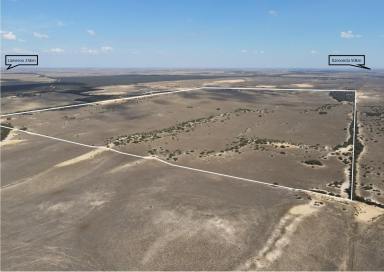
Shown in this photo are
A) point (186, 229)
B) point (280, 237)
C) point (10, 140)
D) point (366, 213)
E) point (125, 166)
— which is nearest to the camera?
point (280, 237)

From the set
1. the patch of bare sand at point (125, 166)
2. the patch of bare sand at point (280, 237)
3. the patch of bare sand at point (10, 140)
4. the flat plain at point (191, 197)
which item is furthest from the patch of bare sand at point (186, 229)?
the patch of bare sand at point (10, 140)

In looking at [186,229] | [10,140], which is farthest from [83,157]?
[186,229]

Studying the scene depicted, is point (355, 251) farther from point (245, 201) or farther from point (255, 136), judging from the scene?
point (255, 136)

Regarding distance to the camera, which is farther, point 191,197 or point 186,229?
point 191,197

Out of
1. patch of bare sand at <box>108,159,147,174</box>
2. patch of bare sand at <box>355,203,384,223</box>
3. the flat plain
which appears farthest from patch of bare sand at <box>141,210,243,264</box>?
patch of bare sand at <box>108,159,147,174</box>

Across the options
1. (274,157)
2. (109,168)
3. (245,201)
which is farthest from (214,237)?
(274,157)

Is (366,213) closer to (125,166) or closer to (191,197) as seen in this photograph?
(191,197)

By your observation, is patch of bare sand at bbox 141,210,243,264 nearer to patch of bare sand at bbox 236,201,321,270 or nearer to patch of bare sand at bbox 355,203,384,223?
patch of bare sand at bbox 236,201,321,270

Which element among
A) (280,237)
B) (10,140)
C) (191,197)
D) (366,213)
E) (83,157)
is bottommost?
(280,237)

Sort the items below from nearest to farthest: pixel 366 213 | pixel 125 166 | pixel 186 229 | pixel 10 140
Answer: pixel 186 229 < pixel 366 213 < pixel 125 166 < pixel 10 140
